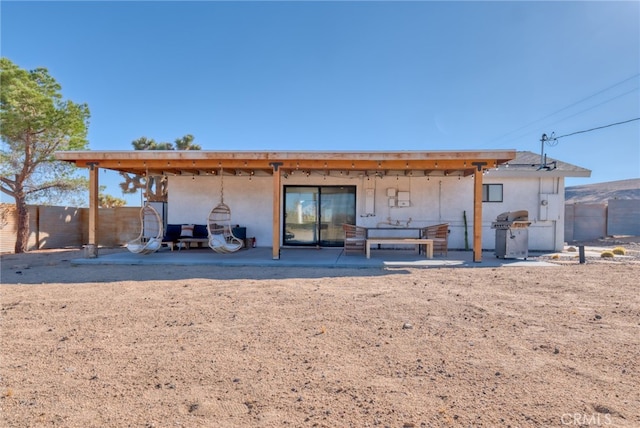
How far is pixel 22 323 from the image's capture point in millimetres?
3582

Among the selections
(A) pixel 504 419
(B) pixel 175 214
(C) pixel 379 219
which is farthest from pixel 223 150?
(A) pixel 504 419

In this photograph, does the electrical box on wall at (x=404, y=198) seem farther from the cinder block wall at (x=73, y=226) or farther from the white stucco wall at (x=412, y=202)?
the cinder block wall at (x=73, y=226)

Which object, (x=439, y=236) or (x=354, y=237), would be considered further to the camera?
(x=354, y=237)

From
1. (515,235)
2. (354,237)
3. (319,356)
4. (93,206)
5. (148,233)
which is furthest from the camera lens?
(148,233)

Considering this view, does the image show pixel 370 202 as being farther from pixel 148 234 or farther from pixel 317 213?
A: pixel 148 234

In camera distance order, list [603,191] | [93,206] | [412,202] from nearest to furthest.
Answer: [93,206] < [412,202] < [603,191]

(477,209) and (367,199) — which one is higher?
(367,199)

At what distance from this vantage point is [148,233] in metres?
9.66

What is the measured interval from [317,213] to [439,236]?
385 cm

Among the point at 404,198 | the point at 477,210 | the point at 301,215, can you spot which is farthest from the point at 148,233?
the point at 477,210

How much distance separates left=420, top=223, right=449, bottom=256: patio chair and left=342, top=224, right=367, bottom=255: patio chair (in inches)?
67.3

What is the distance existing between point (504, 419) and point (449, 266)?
5.75m

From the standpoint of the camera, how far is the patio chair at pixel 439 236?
351 inches

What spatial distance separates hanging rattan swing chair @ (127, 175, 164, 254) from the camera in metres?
8.23
